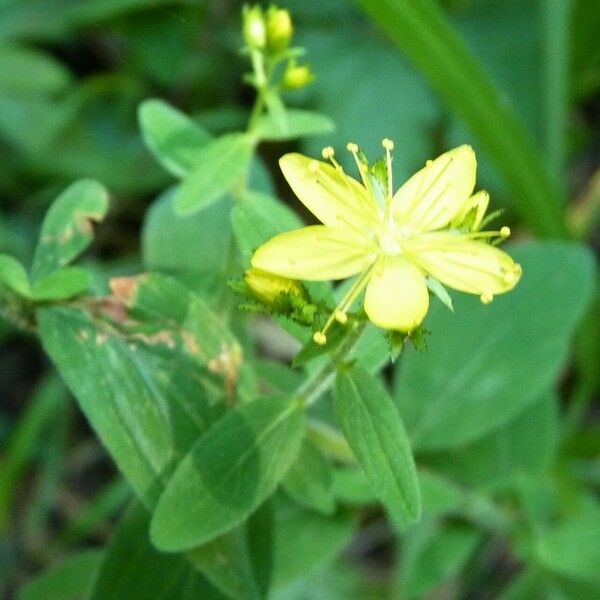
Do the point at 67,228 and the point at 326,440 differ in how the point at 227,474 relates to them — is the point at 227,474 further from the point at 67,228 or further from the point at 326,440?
the point at 67,228

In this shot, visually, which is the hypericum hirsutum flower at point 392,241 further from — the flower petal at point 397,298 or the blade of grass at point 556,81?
the blade of grass at point 556,81

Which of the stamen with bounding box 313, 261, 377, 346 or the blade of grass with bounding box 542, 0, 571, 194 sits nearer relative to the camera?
the stamen with bounding box 313, 261, 377, 346

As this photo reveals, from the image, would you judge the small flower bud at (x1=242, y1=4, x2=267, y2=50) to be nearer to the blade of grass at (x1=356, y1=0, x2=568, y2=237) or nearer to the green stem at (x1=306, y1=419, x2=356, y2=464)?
the blade of grass at (x1=356, y1=0, x2=568, y2=237)

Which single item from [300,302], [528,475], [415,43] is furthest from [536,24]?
[300,302]

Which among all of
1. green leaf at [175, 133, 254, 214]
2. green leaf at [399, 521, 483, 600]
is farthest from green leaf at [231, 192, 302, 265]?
green leaf at [399, 521, 483, 600]

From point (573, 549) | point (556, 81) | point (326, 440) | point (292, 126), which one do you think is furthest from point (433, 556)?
point (556, 81)

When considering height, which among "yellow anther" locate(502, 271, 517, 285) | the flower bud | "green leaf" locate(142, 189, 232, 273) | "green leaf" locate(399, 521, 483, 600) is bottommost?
"green leaf" locate(399, 521, 483, 600)

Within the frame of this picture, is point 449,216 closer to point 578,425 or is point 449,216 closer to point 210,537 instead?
point 210,537
